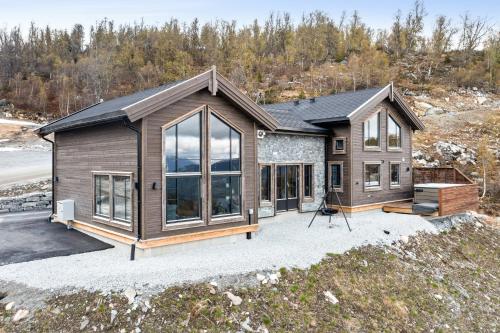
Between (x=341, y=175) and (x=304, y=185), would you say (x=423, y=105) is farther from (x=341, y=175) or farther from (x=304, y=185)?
(x=304, y=185)

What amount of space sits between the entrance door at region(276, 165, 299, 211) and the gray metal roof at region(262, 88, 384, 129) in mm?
1643

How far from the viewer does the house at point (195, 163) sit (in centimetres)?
865

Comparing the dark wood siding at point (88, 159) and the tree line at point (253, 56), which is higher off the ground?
the tree line at point (253, 56)

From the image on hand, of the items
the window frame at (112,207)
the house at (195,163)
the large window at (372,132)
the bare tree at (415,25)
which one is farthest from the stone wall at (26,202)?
the bare tree at (415,25)

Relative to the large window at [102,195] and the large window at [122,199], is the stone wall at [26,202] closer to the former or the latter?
the large window at [102,195]

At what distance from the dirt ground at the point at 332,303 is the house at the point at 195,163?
7.64ft

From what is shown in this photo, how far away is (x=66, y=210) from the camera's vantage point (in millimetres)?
11359

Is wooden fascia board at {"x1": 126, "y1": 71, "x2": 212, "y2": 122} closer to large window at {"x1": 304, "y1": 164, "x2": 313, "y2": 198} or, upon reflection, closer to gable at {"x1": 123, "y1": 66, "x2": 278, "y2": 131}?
gable at {"x1": 123, "y1": 66, "x2": 278, "y2": 131}

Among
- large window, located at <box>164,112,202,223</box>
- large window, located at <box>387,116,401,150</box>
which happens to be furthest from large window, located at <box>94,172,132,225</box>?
large window, located at <box>387,116,401,150</box>

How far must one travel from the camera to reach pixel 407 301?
826cm

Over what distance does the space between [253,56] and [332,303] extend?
167 feet

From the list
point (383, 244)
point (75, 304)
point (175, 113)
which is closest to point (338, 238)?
point (383, 244)

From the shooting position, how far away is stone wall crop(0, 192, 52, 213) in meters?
15.2

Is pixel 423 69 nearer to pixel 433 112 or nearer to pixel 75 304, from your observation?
pixel 433 112
